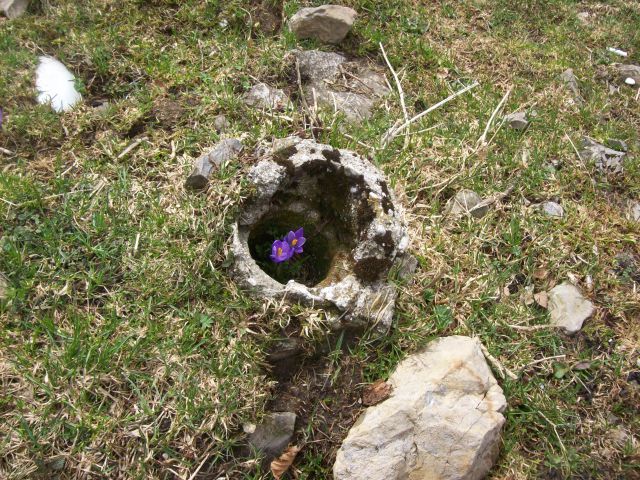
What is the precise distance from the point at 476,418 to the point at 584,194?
6.45 feet

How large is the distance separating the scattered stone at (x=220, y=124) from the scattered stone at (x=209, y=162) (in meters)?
0.36

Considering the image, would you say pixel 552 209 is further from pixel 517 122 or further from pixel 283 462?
pixel 283 462

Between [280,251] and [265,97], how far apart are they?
55.8 inches

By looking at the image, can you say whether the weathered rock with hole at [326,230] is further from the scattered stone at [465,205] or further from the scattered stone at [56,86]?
the scattered stone at [56,86]

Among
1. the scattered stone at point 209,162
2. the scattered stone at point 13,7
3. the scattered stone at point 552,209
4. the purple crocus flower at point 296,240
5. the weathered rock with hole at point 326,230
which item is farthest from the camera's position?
the scattered stone at point 13,7

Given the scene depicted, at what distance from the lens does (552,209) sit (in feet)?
12.2

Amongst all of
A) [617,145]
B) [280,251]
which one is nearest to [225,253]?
[280,251]

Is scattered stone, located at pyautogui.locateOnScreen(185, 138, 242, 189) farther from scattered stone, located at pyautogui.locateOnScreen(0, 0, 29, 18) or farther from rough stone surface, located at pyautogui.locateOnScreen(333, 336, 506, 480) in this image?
scattered stone, located at pyautogui.locateOnScreen(0, 0, 29, 18)

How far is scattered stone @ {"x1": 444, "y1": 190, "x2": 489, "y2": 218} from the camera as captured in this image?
3562 millimetres

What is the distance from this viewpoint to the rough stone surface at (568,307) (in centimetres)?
323

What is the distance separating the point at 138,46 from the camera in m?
3.95

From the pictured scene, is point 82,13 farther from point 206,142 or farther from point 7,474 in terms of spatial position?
point 7,474

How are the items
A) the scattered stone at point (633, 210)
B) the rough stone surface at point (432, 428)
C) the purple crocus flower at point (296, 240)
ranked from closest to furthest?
1. the rough stone surface at point (432, 428)
2. the purple crocus flower at point (296, 240)
3. the scattered stone at point (633, 210)

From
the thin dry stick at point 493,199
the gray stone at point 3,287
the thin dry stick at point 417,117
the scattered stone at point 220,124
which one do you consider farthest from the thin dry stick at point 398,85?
the gray stone at point 3,287
